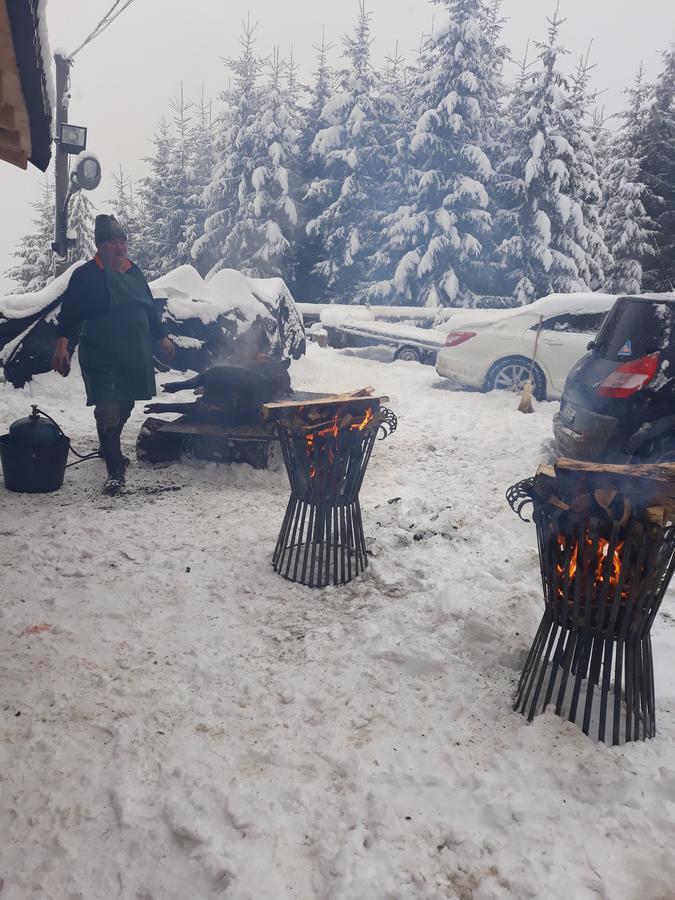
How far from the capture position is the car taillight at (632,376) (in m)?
4.84

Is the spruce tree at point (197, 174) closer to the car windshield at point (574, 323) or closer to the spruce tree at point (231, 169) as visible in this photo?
the spruce tree at point (231, 169)

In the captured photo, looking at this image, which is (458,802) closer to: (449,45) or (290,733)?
(290,733)

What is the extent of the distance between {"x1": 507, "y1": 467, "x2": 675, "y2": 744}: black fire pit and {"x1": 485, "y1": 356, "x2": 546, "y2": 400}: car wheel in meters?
7.95

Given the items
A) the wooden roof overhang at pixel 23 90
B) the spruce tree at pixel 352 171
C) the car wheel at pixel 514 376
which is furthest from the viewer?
the spruce tree at pixel 352 171

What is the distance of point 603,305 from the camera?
31.5ft

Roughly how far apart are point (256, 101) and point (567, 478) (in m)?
28.8

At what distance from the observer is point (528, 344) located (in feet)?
33.0

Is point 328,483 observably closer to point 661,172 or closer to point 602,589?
point 602,589

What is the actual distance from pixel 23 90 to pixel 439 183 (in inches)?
815

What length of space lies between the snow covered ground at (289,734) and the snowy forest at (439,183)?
19.3 meters

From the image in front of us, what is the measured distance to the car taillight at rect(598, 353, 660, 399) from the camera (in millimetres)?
4836

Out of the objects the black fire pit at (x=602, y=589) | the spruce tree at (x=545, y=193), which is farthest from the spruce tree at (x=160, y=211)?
the black fire pit at (x=602, y=589)

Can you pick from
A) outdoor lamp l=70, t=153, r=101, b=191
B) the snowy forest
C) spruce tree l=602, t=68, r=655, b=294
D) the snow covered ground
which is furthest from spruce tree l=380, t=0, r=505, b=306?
the snow covered ground

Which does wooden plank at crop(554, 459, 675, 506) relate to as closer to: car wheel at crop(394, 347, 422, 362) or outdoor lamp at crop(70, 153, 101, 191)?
outdoor lamp at crop(70, 153, 101, 191)
